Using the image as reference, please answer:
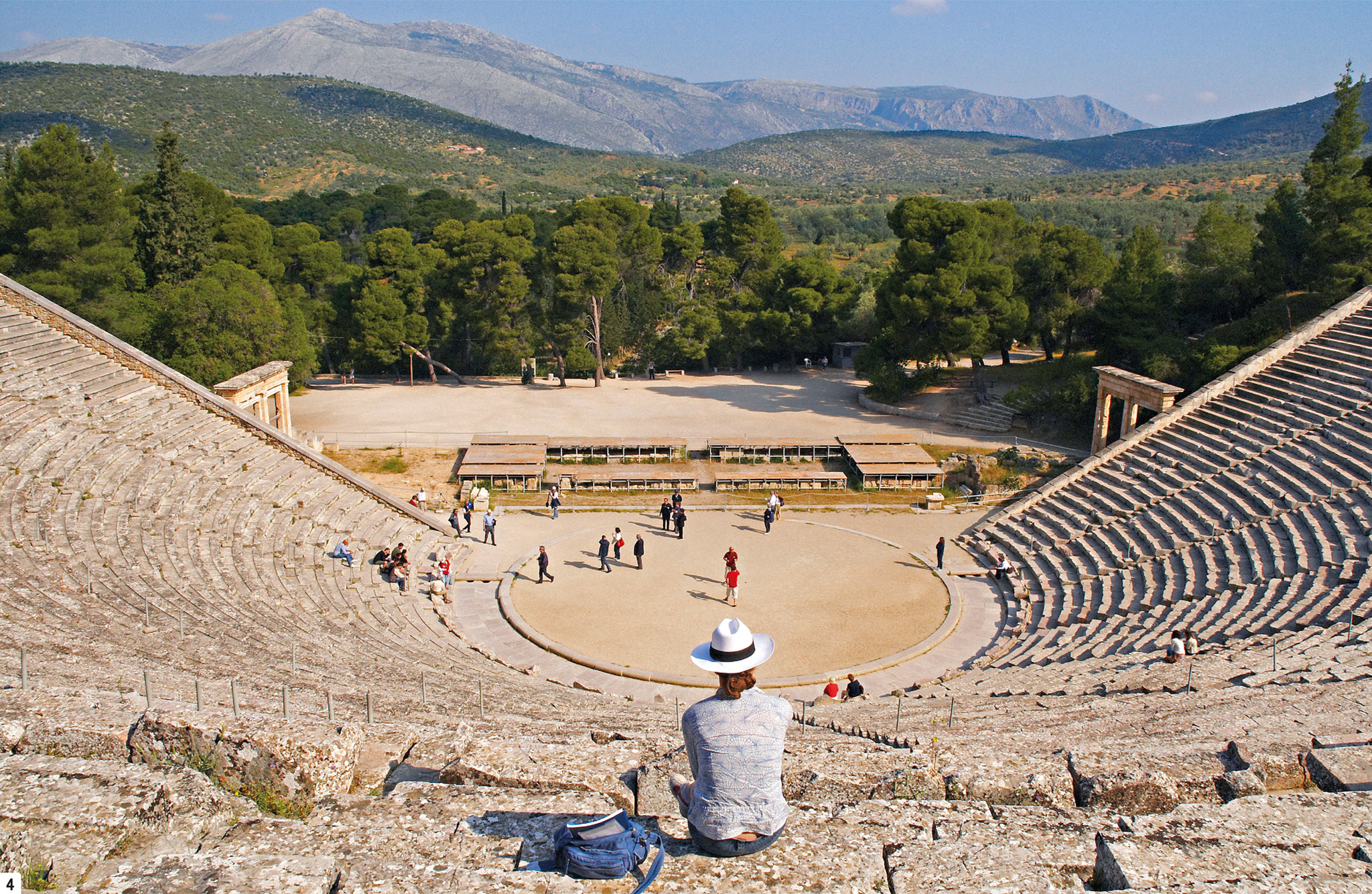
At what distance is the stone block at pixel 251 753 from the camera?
626 centimetres

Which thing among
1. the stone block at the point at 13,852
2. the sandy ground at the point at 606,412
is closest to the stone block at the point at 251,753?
the stone block at the point at 13,852

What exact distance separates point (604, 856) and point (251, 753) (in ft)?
9.74

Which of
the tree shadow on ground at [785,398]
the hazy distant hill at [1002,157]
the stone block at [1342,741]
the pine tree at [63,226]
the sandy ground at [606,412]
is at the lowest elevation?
the sandy ground at [606,412]

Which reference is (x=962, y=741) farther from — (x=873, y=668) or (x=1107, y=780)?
(x=873, y=668)

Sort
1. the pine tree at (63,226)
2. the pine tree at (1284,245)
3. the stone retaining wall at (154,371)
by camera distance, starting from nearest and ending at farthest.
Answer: the stone retaining wall at (154,371), the pine tree at (1284,245), the pine tree at (63,226)

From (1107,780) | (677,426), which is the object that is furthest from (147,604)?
(677,426)

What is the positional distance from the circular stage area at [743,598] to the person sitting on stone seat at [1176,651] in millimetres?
4576

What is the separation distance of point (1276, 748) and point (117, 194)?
37.0 meters

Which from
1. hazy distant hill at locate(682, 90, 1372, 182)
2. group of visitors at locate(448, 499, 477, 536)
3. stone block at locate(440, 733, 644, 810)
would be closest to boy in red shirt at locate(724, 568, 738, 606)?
group of visitors at locate(448, 499, 477, 536)

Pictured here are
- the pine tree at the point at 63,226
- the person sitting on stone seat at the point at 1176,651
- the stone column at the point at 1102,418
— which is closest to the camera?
the person sitting on stone seat at the point at 1176,651

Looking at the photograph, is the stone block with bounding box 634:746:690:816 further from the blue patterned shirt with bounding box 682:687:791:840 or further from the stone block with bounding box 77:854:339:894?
the stone block with bounding box 77:854:339:894

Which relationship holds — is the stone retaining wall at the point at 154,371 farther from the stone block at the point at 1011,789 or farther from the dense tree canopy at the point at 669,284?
the stone block at the point at 1011,789

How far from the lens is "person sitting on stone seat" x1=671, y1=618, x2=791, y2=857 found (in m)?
5.07

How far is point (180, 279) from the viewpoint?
111 ft
